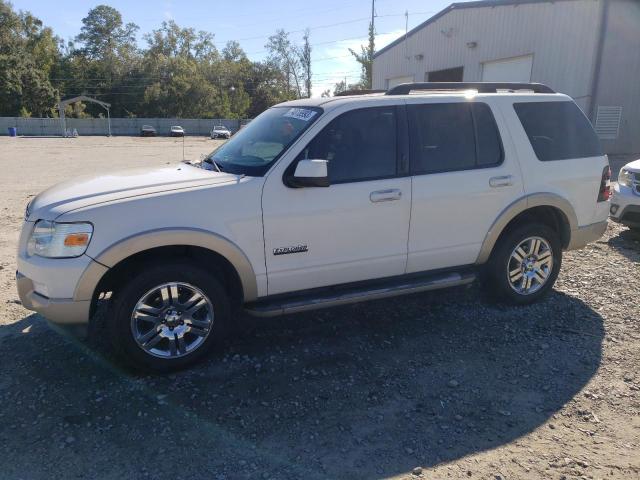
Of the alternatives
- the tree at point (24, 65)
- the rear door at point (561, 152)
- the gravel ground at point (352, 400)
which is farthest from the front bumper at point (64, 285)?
the tree at point (24, 65)

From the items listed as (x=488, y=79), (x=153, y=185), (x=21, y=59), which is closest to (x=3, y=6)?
(x=21, y=59)

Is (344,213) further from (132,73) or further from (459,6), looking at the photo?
(132,73)

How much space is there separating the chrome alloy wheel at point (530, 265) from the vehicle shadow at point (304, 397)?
1.07ft

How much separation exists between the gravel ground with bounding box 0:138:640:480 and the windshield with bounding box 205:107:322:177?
1.47 m

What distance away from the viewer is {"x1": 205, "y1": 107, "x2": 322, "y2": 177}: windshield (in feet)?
13.0

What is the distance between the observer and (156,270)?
11.7 ft

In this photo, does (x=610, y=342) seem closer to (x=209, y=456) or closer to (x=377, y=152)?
(x=377, y=152)

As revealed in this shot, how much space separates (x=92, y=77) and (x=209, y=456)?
8995 centimetres

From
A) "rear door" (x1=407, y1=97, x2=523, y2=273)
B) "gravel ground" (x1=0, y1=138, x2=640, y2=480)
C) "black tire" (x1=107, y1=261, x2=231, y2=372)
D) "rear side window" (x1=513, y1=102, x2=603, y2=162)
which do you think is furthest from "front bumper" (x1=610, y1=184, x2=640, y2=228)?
"black tire" (x1=107, y1=261, x2=231, y2=372)

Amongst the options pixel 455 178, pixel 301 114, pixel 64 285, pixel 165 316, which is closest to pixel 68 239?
pixel 64 285

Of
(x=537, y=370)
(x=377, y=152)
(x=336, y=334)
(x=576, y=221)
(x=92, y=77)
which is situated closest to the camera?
(x=537, y=370)

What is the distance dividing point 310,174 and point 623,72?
1734 centimetres

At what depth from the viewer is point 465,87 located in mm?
4879

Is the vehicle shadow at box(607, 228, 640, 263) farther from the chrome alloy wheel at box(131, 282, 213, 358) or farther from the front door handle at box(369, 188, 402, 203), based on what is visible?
the chrome alloy wheel at box(131, 282, 213, 358)
